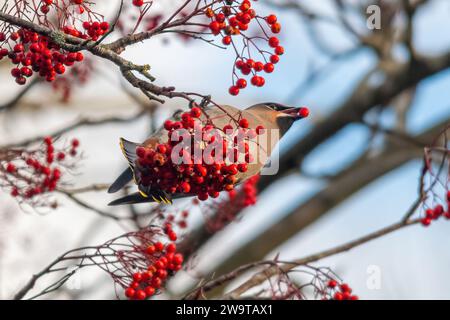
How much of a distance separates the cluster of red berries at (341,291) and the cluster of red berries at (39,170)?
5.73ft

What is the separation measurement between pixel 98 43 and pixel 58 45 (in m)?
0.19

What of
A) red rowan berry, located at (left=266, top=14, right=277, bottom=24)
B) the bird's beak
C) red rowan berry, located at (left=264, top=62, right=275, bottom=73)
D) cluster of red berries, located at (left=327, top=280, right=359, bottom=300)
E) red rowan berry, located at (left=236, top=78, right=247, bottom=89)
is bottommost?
cluster of red berries, located at (left=327, top=280, right=359, bottom=300)

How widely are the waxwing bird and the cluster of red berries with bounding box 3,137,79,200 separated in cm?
56

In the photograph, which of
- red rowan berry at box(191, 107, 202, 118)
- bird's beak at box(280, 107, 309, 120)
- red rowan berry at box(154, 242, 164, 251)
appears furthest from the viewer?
bird's beak at box(280, 107, 309, 120)

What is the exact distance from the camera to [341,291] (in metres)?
3.87

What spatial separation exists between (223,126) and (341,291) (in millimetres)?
980

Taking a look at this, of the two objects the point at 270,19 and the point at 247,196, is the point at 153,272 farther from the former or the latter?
the point at 247,196

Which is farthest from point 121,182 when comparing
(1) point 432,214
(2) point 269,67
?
(1) point 432,214

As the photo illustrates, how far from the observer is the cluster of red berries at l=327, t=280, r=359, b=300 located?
3795 millimetres

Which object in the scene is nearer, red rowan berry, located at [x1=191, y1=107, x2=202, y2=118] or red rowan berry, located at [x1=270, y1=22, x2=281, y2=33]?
red rowan berry, located at [x1=191, y1=107, x2=202, y2=118]

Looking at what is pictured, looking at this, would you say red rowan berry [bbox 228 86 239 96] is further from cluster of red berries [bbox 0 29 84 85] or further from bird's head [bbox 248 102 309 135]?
bird's head [bbox 248 102 309 135]

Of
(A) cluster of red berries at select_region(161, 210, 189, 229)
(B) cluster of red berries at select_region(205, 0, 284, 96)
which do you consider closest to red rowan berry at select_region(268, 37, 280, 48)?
(B) cluster of red berries at select_region(205, 0, 284, 96)
